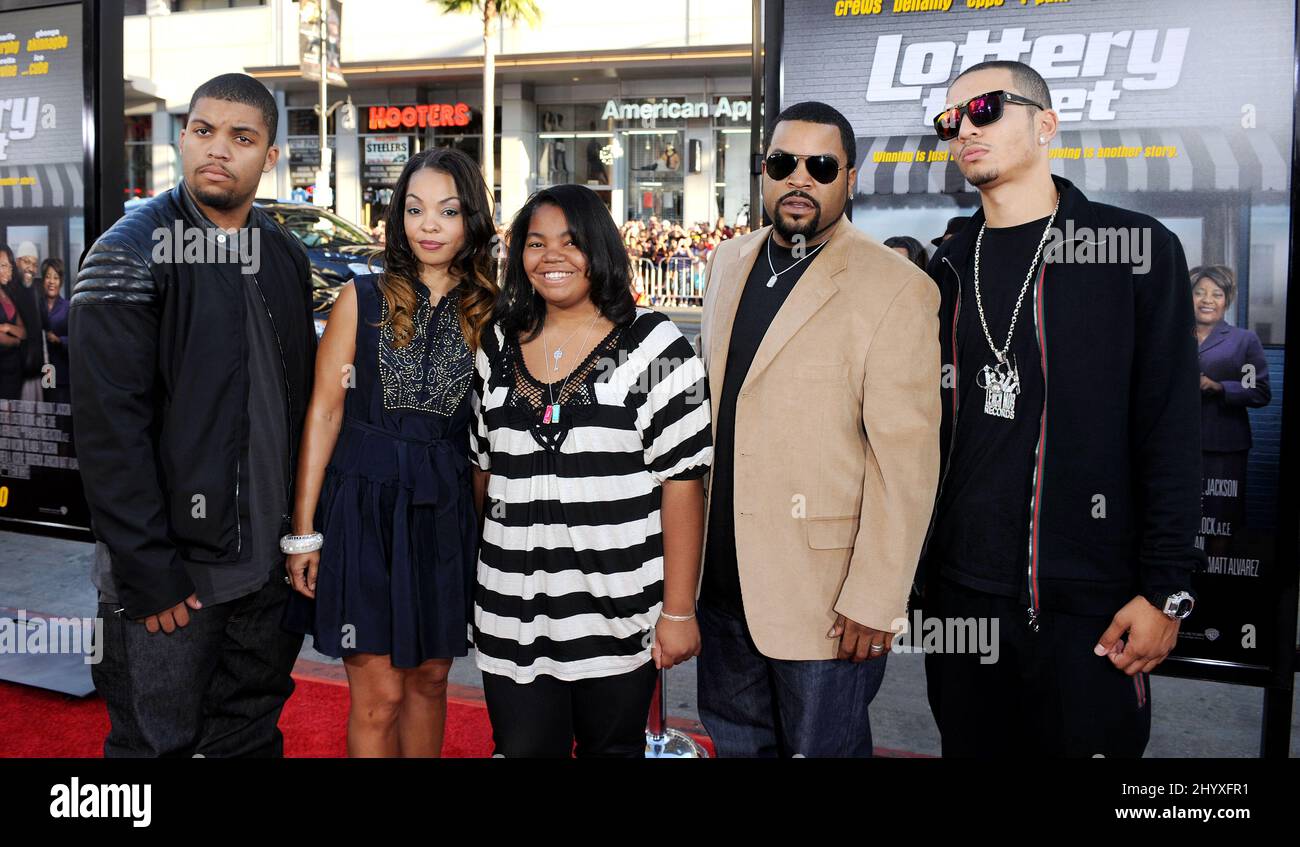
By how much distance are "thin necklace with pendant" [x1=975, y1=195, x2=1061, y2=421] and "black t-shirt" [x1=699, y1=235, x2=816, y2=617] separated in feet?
1.79

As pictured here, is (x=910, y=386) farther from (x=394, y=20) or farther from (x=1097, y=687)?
→ (x=394, y=20)

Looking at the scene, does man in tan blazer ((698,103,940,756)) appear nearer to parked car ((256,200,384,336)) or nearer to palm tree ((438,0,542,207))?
parked car ((256,200,384,336))

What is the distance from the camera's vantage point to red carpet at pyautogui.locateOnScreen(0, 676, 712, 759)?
148 inches

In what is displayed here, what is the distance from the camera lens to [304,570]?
9.25ft

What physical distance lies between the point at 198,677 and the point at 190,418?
740mm

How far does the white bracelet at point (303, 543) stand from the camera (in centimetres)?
279

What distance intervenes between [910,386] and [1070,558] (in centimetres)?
61

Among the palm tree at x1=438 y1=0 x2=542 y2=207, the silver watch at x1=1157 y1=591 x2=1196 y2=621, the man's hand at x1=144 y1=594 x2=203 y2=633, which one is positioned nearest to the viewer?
the silver watch at x1=1157 y1=591 x2=1196 y2=621

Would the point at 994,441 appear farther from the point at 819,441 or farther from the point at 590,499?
the point at 590,499

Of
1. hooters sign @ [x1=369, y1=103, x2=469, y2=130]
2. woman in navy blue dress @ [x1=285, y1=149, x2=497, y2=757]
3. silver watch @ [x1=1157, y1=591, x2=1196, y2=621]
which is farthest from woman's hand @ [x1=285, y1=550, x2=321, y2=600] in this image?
hooters sign @ [x1=369, y1=103, x2=469, y2=130]

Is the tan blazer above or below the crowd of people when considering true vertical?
below

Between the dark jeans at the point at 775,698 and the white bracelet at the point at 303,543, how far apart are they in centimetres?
111

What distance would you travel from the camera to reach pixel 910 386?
2.51 metres

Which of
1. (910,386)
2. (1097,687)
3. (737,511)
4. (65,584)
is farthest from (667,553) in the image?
(65,584)
